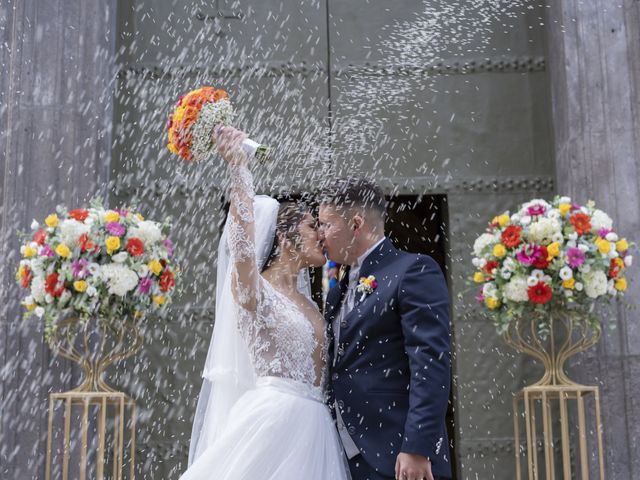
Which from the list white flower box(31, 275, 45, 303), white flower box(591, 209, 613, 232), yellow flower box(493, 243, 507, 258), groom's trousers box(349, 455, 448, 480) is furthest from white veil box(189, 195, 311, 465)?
white flower box(591, 209, 613, 232)

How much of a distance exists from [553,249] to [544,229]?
11cm

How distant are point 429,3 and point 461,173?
1042 mm

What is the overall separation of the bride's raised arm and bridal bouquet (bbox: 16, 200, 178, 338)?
1.30 metres

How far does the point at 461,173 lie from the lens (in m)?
5.70

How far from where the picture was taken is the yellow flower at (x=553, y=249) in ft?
15.1

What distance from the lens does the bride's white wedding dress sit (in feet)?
11.1

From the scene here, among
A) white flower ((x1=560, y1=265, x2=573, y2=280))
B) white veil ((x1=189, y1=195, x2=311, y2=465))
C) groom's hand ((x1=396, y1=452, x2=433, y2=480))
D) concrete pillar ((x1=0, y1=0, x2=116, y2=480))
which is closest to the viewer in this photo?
groom's hand ((x1=396, y1=452, x2=433, y2=480))

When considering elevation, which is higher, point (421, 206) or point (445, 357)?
point (421, 206)

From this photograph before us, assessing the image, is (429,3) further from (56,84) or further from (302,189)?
(56,84)

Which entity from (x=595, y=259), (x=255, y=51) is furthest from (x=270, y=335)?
(x=255, y=51)

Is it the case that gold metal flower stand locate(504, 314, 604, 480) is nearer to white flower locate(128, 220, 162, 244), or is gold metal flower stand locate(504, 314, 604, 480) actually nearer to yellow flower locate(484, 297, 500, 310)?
yellow flower locate(484, 297, 500, 310)

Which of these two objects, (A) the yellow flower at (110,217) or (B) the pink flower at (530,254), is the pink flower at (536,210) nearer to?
(B) the pink flower at (530,254)

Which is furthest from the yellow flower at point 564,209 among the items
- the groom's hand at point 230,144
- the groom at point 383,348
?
the groom's hand at point 230,144

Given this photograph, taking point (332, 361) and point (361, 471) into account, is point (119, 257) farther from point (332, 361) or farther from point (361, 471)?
point (361, 471)
